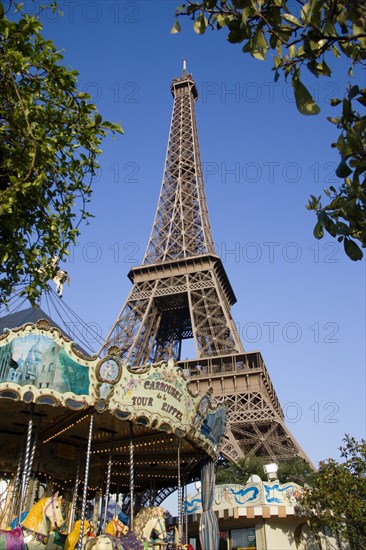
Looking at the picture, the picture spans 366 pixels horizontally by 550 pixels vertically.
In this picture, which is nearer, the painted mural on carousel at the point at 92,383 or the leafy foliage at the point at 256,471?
the painted mural on carousel at the point at 92,383

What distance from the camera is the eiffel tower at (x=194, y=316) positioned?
103 ft

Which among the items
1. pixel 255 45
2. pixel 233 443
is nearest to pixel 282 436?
pixel 233 443

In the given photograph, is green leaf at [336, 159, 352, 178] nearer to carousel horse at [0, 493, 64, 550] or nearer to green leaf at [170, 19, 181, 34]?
green leaf at [170, 19, 181, 34]

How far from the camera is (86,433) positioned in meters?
16.3

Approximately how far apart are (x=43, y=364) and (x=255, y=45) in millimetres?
9892

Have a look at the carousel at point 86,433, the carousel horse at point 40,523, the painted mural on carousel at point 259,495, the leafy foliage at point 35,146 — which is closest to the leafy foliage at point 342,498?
the painted mural on carousel at point 259,495

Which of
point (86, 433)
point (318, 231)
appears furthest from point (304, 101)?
point (86, 433)

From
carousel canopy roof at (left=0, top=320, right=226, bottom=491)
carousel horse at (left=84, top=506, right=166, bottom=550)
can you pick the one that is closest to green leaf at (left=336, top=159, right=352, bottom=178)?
carousel canopy roof at (left=0, top=320, right=226, bottom=491)

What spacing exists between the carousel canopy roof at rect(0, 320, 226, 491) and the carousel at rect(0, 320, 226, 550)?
0.02 meters

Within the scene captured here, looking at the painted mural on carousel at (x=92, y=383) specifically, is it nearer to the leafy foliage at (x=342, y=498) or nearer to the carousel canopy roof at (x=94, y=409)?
the carousel canopy roof at (x=94, y=409)

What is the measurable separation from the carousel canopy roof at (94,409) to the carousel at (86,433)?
0.08 ft

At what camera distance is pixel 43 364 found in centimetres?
1187

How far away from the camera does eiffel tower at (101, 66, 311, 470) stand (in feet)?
103

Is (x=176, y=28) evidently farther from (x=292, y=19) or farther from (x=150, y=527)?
(x=150, y=527)
